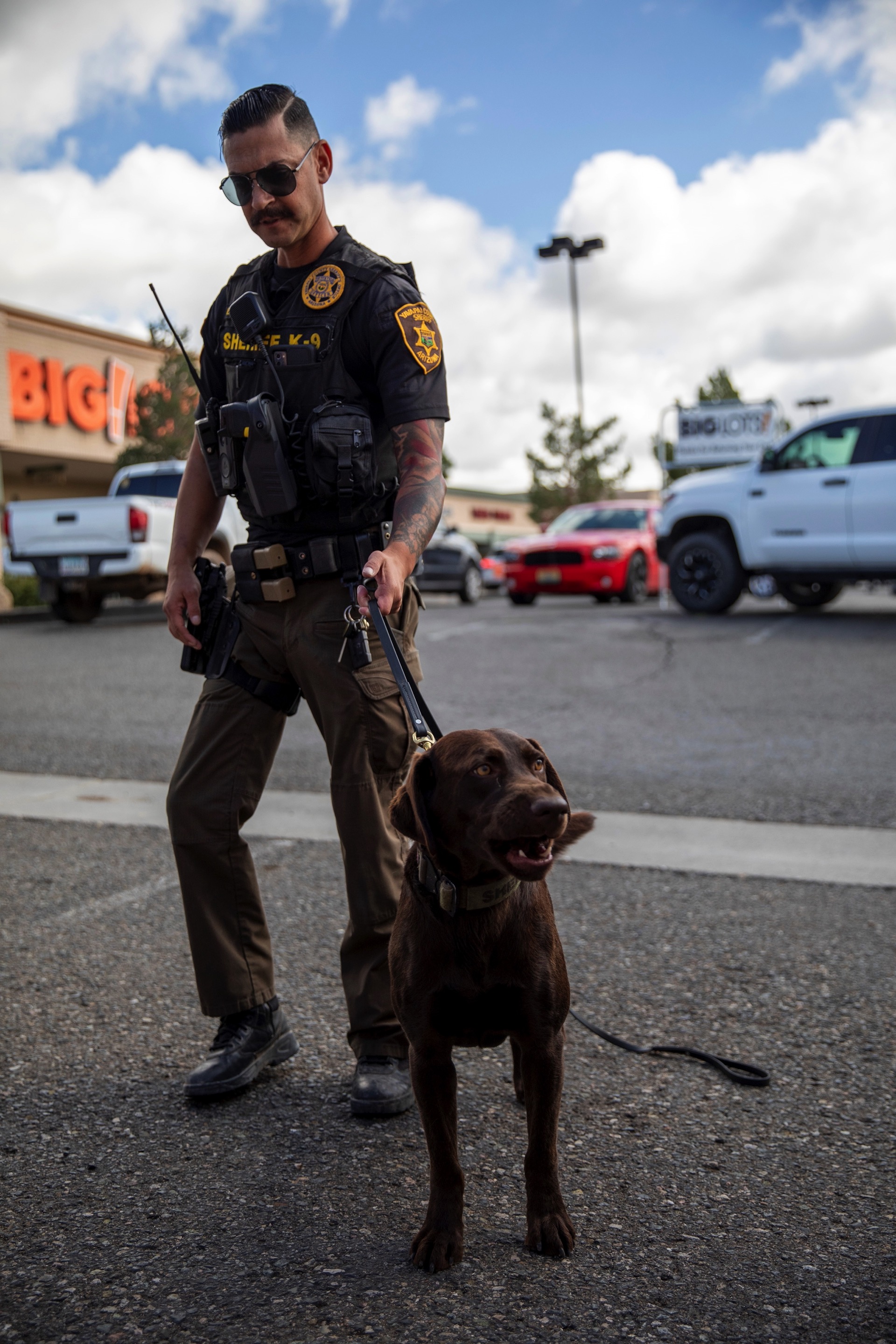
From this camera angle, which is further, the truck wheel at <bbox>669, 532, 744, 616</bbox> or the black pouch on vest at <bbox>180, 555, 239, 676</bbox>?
the truck wheel at <bbox>669, 532, 744, 616</bbox>

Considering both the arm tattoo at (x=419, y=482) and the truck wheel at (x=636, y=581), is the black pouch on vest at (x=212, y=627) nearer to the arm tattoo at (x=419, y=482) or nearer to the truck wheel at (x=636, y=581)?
the arm tattoo at (x=419, y=482)

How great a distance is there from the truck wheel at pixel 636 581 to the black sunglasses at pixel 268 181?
14194 mm

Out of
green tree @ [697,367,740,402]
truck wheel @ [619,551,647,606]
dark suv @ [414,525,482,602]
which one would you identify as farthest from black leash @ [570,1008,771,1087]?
green tree @ [697,367,740,402]

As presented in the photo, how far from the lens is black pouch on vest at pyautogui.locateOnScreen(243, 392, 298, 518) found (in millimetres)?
2643

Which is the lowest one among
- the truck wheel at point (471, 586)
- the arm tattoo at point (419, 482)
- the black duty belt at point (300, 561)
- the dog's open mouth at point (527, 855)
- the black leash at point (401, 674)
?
the truck wheel at point (471, 586)

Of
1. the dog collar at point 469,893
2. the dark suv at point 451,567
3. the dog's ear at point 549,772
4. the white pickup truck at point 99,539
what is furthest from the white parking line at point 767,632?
the dog collar at point 469,893

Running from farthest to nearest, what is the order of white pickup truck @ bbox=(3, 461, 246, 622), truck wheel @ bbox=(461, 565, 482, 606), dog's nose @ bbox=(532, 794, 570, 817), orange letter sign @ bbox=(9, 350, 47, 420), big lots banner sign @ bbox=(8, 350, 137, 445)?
big lots banner sign @ bbox=(8, 350, 137, 445) → orange letter sign @ bbox=(9, 350, 47, 420) → truck wheel @ bbox=(461, 565, 482, 606) → white pickup truck @ bbox=(3, 461, 246, 622) → dog's nose @ bbox=(532, 794, 570, 817)

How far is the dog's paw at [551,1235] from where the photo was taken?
209 cm

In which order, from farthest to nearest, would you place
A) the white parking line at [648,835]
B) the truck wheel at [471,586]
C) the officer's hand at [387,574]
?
the truck wheel at [471,586] < the white parking line at [648,835] < the officer's hand at [387,574]

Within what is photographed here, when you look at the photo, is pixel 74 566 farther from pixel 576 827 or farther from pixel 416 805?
pixel 416 805

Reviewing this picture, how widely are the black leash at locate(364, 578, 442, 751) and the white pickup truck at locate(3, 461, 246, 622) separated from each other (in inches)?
425

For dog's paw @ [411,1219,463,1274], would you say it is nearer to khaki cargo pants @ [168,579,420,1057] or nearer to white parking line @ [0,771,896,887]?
khaki cargo pants @ [168,579,420,1057]

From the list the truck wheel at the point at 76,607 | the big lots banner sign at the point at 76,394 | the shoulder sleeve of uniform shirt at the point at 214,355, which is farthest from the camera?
the big lots banner sign at the point at 76,394

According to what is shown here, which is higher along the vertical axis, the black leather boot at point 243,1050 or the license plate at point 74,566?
the license plate at point 74,566
